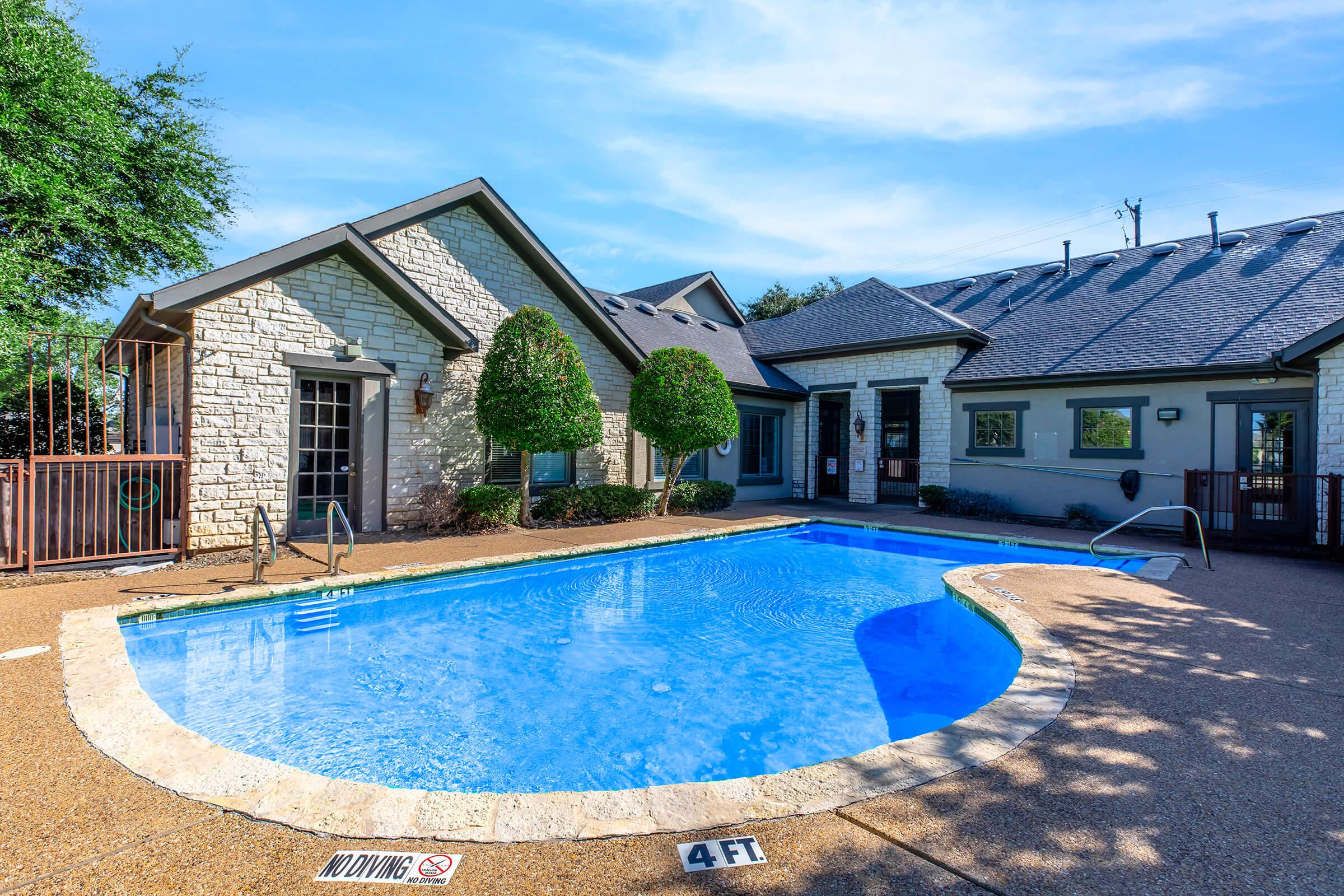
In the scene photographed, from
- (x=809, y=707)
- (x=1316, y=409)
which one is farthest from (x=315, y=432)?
(x=1316, y=409)

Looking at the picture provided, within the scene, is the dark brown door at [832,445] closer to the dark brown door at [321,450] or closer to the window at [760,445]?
the window at [760,445]

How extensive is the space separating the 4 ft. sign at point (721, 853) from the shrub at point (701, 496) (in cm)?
1092

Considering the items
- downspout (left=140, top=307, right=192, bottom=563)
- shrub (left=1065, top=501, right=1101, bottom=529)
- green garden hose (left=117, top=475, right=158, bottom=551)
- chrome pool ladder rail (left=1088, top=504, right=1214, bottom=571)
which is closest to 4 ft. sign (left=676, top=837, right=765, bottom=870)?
chrome pool ladder rail (left=1088, top=504, right=1214, bottom=571)

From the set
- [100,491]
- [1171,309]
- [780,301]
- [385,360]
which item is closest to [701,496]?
[385,360]

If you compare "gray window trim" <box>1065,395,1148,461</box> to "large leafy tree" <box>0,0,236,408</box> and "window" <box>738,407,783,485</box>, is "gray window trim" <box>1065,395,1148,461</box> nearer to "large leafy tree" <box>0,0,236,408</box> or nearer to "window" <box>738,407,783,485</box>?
"window" <box>738,407,783,485</box>

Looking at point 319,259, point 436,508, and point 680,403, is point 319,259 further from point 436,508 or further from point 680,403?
point 680,403

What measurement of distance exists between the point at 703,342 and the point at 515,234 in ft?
20.2

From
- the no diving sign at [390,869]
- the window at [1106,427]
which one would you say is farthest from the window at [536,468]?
the window at [1106,427]

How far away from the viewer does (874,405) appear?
599 inches

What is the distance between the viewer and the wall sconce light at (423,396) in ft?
32.6

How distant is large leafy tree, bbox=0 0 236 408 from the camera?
41.0 ft

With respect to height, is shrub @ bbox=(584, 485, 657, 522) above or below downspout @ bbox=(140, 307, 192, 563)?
below

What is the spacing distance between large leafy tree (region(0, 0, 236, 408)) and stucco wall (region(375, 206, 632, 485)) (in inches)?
303

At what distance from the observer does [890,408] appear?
56.5 ft
